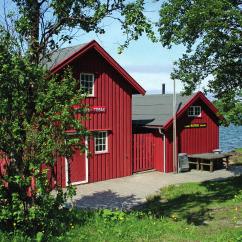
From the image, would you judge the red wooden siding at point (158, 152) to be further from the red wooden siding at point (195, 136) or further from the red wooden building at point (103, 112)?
the red wooden building at point (103, 112)

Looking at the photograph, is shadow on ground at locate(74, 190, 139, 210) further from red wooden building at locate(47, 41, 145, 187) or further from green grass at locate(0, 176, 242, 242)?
red wooden building at locate(47, 41, 145, 187)

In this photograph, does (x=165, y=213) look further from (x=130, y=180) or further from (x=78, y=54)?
(x=78, y=54)

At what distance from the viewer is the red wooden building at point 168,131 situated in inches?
893

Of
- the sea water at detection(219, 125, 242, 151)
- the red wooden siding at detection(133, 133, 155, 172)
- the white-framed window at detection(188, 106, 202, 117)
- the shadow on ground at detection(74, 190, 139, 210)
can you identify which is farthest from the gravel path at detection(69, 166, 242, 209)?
the sea water at detection(219, 125, 242, 151)

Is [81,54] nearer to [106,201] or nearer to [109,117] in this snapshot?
[109,117]

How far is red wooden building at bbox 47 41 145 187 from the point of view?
63.2ft

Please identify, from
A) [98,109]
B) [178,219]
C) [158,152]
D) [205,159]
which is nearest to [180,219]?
[178,219]

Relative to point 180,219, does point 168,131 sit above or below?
above

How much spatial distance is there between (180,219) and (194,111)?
43.4 feet

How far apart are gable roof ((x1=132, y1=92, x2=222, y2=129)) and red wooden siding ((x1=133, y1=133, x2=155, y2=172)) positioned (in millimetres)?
882

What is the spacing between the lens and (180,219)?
1229 centimetres

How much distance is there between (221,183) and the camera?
18.9 m

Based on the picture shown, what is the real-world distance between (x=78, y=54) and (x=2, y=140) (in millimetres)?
10934

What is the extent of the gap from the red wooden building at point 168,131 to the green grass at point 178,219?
4.42m
